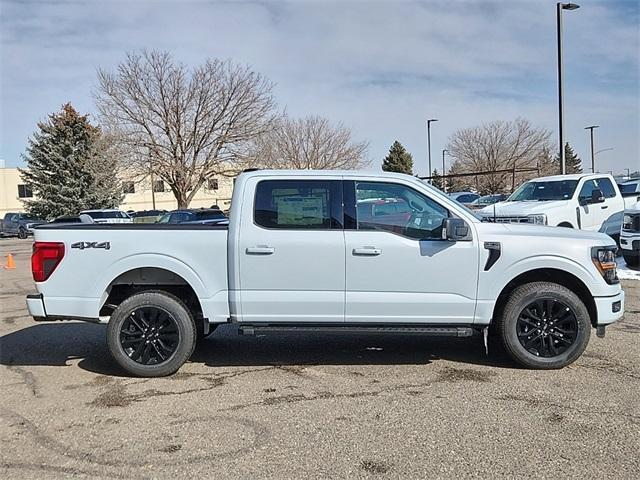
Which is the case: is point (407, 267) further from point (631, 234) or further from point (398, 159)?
point (398, 159)

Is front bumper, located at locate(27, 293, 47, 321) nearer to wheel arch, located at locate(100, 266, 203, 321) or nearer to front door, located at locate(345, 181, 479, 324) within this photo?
wheel arch, located at locate(100, 266, 203, 321)

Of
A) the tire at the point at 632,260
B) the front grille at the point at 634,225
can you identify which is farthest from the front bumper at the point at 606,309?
the tire at the point at 632,260

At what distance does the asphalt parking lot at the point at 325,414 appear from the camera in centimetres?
378

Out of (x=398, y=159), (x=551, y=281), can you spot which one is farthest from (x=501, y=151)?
(x=551, y=281)

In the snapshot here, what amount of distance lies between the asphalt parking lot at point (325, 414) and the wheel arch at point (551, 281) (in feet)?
1.89

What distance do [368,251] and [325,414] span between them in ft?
5.17

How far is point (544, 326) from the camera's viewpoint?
5.61 m

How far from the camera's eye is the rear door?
5.52 metres

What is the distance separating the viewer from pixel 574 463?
372 centimetres

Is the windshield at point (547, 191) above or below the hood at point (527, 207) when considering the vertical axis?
above

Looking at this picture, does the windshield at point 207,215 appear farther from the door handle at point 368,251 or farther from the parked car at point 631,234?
the door handle at point 368,251

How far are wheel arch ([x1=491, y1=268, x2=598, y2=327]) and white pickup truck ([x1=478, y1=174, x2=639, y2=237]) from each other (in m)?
5.97

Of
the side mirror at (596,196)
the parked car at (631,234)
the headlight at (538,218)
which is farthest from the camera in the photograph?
the side mirror at (596,196)

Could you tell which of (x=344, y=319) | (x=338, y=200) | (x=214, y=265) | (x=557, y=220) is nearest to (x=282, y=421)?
(x=344, y=319)
